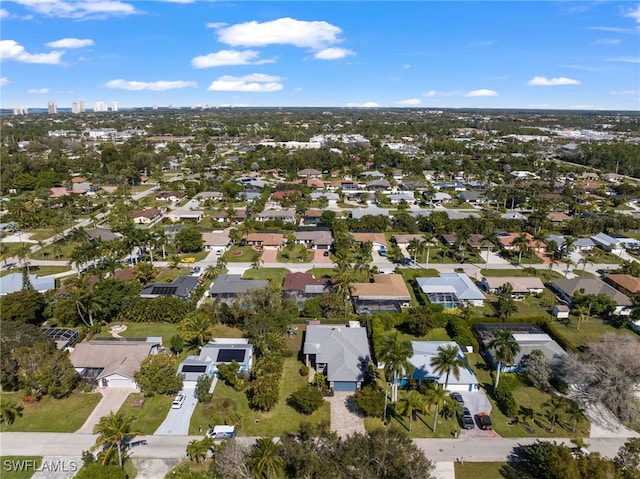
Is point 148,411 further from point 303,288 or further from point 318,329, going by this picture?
point 303,288

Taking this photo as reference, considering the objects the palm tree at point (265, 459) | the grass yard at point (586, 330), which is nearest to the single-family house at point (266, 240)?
the grass yard at point (586, 330)

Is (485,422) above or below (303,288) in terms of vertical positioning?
below

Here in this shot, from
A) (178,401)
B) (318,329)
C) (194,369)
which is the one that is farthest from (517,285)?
(178,401)

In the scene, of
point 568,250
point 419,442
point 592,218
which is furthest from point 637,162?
point 419,442

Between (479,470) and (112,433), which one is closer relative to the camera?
(112,433)

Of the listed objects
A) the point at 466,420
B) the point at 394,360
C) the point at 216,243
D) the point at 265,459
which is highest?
the point at 394,360

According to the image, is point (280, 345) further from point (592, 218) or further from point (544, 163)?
point (544, 163)

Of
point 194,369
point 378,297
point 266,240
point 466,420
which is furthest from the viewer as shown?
point 266,240

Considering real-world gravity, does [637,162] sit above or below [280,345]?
above
